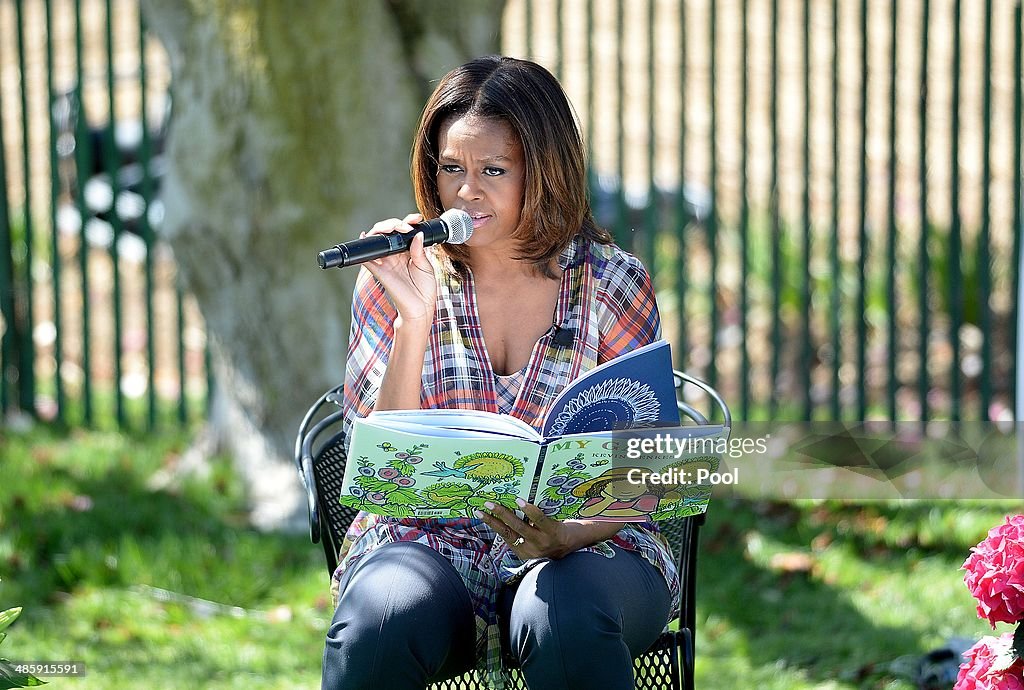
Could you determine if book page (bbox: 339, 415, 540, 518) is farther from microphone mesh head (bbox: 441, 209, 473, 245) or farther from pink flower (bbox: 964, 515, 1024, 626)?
pink flower (bbox: 964, 515, 1024, 626)

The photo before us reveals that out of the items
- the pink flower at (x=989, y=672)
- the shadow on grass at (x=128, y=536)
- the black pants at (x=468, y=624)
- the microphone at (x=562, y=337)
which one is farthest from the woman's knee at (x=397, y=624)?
the shadow on grass at (x=128, y=536)

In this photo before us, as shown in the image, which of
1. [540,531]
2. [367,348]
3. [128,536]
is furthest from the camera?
[128,536]

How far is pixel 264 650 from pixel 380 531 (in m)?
1.25

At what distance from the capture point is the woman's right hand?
98.8 inches

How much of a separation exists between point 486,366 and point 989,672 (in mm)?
1085

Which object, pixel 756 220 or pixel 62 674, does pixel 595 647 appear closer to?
pixel 62 674

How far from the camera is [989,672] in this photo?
222 cm

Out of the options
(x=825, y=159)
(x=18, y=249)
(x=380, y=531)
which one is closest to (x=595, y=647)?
(x=380, y=531)

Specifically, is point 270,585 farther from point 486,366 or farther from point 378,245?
point 378,245

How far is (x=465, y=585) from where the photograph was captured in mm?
2492

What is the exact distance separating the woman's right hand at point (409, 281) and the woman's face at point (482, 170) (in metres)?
0.13

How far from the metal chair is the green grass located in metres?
0.81

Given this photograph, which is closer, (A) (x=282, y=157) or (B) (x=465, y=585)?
(B) (x=465, y=585)

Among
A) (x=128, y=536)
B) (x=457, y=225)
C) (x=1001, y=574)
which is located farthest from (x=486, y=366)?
(x=128, y=536)
